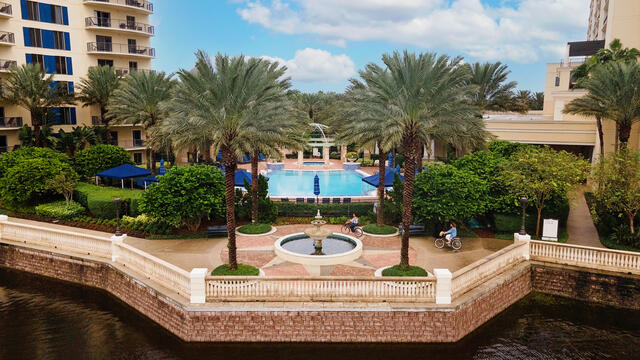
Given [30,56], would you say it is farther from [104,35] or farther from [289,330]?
[289,330]

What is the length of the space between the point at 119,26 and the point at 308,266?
4207 cm

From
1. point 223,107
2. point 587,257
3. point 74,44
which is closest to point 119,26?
point 74,44

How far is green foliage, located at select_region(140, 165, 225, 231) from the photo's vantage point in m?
23.1

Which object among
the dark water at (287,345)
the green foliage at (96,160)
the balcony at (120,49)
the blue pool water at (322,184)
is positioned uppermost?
the balcony at (120,49)

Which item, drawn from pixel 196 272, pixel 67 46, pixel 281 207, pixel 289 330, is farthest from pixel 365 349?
pixel 67 46

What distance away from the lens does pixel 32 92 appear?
39344mm

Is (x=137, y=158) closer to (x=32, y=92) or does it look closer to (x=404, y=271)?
(x=32, y=92)

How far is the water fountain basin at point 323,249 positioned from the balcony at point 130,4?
38126mm

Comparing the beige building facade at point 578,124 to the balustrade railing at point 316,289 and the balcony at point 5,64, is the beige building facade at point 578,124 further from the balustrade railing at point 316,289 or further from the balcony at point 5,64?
the balcony at point 5,64

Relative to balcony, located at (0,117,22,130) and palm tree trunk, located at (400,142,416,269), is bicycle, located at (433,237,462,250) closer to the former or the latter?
palm tree trunk, located at (400,142,416,269)

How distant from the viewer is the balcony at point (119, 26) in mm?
47031

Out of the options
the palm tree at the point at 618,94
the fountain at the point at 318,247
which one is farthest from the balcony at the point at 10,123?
the palm tree at the point at 618,94

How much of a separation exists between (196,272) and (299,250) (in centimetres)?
678

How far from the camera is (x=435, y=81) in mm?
17812
